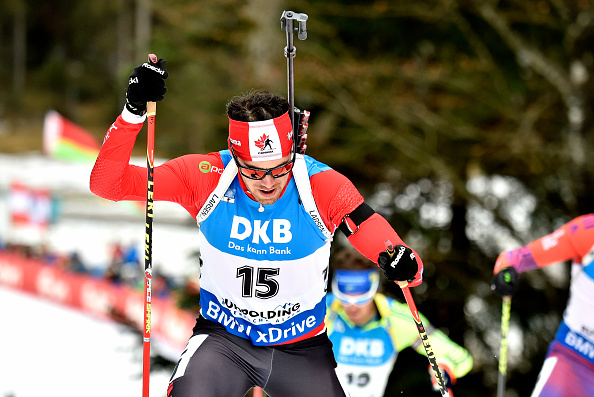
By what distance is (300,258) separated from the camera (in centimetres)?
301

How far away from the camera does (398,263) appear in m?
2.93

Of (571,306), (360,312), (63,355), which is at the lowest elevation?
(63,355)

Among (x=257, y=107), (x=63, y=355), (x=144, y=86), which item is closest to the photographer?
(x=144, y=86)

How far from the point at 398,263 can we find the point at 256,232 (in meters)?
0.60

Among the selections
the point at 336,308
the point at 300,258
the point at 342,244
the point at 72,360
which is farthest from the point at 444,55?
the point at 72,360

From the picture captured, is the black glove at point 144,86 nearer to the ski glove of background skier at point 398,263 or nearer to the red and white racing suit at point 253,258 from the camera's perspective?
the red and white racing suit at point 253,258

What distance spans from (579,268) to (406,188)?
192 inches

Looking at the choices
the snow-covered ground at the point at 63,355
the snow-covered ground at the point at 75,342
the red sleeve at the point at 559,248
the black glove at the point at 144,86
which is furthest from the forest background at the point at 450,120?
the black glove at the point at 144,86

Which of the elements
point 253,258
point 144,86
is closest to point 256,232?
point 253,258

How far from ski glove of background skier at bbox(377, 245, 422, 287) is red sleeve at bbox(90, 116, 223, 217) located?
78 cm

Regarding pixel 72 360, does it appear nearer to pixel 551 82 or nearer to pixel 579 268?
pixel 551 82

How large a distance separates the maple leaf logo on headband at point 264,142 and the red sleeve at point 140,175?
0.24m

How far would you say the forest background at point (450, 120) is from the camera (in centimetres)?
738

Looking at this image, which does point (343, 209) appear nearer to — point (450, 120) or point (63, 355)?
point (450, 120)
